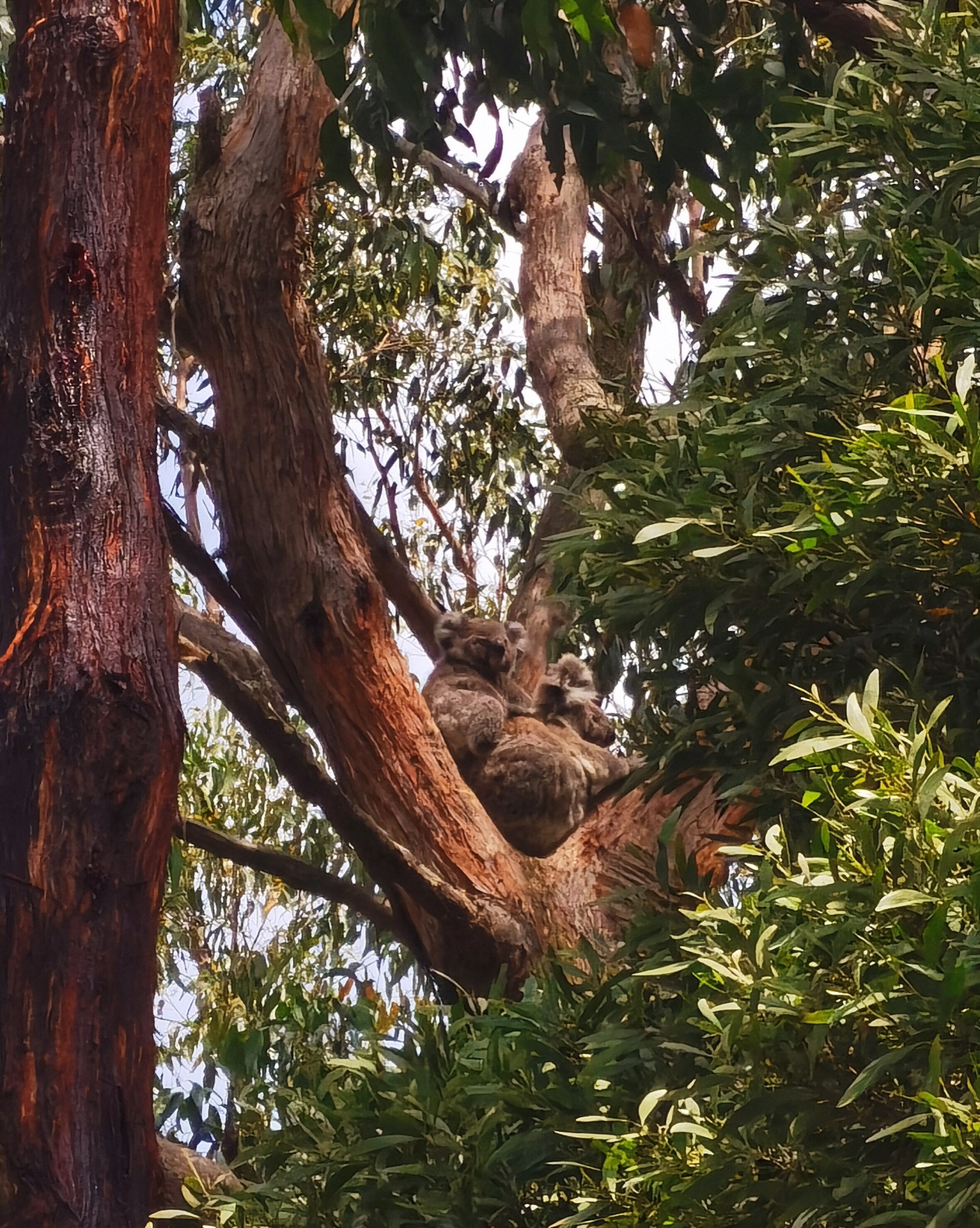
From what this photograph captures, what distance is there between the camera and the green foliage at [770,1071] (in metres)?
1.29

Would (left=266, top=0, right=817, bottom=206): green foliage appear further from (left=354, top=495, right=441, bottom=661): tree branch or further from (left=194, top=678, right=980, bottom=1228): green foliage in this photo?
(left=194, top=678, right=980, bottom=1228): green foliage

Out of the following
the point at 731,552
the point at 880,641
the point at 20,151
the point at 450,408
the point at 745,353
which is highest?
the point at 450,408

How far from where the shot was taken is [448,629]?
208 inches

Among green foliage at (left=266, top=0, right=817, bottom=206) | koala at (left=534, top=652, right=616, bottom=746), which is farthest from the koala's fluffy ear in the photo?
green foliage at (left=266, top=0, right=817, bottom=206)

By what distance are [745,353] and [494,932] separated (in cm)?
162

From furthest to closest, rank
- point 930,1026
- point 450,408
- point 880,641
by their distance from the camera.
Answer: point 450,408 → point 880,641 → point 930,1026

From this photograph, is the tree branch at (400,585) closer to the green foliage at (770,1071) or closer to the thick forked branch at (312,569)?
the thick forked branch at (312,569)

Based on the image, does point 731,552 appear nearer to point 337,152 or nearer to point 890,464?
point 890,464

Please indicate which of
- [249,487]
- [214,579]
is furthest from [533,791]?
[249,487]

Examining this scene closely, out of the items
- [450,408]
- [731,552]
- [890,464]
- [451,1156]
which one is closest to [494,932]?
[451,1156]

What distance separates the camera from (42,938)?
2092 mm

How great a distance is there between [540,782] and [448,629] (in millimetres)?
983

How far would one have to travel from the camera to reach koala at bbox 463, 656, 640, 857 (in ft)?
14.8

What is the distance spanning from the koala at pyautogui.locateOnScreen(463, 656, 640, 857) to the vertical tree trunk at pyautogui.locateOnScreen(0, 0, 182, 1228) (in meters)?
2.23
